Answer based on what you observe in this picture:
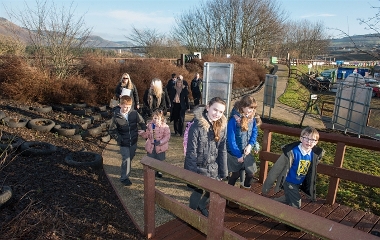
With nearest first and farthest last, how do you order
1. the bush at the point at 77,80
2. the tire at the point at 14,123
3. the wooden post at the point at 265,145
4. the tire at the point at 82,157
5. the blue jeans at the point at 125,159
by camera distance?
the wooden post at the point at 265,145, the blue jeans at the point at 125,159, the tire at the point at 82,157, the tire at the point at 14,123, the bush at the point at 77,80

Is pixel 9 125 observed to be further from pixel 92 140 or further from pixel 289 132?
pixel 289 132

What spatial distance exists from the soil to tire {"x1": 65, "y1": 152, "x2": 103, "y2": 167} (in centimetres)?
4

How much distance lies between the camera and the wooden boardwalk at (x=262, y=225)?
305cm

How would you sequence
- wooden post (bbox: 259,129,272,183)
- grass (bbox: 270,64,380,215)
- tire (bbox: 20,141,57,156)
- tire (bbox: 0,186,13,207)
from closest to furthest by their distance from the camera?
tire (bbox: 0,186,13,207), wooden post (bbox: 259,129,272,183), grass (bbox: 270,64,380,215), tire (bbox: 20,141,57,156)

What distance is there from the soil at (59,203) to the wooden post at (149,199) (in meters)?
0.20

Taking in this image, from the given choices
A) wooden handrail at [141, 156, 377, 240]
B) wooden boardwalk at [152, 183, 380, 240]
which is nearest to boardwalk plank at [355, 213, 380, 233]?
wooden boardwalk at [152, 183, 380, 240]

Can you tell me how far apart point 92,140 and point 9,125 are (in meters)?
1.86

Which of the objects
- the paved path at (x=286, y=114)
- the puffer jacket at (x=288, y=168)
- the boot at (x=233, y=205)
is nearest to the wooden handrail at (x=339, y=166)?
the puffer jacket at (x=288, y=168)

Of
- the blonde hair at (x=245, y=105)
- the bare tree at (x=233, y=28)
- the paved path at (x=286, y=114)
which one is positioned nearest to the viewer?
the blonde hair at (x=245, y=105)

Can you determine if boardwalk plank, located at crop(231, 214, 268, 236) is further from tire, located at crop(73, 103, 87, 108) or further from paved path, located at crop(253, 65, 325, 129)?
paved path, located at crop(253, 65, 325, 129)

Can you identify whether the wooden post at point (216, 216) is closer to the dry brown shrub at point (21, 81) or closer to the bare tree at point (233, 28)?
A: the dry brown shrub at point (21, 81)

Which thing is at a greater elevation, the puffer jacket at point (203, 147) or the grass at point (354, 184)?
the puffer jacket at point (203, 147)

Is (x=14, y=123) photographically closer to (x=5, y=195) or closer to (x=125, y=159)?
(x=125, y=159)

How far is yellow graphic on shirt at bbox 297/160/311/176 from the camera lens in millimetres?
3150
